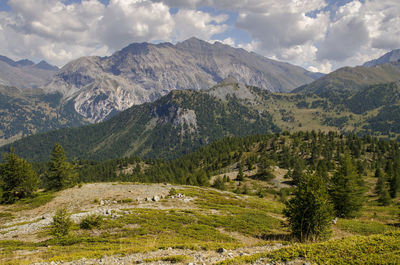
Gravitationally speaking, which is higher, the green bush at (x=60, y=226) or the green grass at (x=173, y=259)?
the green grass at (x=173, y=259)

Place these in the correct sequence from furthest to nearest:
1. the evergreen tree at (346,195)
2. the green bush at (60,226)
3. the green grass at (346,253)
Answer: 1. the evergreen tree at (346,195)
2. the green bush at (60,226)
3. the green grass at (346,253)

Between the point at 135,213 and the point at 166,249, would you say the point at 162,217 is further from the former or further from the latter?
the point at 166,249

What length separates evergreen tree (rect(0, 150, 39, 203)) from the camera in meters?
47.1

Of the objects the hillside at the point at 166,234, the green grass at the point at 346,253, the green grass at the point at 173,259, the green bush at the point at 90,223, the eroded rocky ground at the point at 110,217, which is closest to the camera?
the green grass at the point at 346,253

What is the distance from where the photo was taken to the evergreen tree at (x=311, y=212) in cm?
2333

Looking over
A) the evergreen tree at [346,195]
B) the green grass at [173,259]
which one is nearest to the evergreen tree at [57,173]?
the green grass at [173,259]

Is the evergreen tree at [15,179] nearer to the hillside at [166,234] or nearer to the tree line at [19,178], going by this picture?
the tree line at [19,178]

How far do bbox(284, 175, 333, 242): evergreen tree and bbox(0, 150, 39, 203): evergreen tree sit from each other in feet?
187

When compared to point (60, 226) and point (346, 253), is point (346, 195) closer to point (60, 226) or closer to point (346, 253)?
point (346, 253)

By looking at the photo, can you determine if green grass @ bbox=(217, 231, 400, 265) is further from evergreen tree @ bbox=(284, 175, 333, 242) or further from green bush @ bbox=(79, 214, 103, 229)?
green bush @ bbox=(79, 214, 103, 229)

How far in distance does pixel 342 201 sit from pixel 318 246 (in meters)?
38.0

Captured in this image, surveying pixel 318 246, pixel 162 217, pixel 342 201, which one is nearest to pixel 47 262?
pixel 162 217

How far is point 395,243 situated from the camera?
15125mm

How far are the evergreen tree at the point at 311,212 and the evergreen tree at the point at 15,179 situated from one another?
57091 millimetres
